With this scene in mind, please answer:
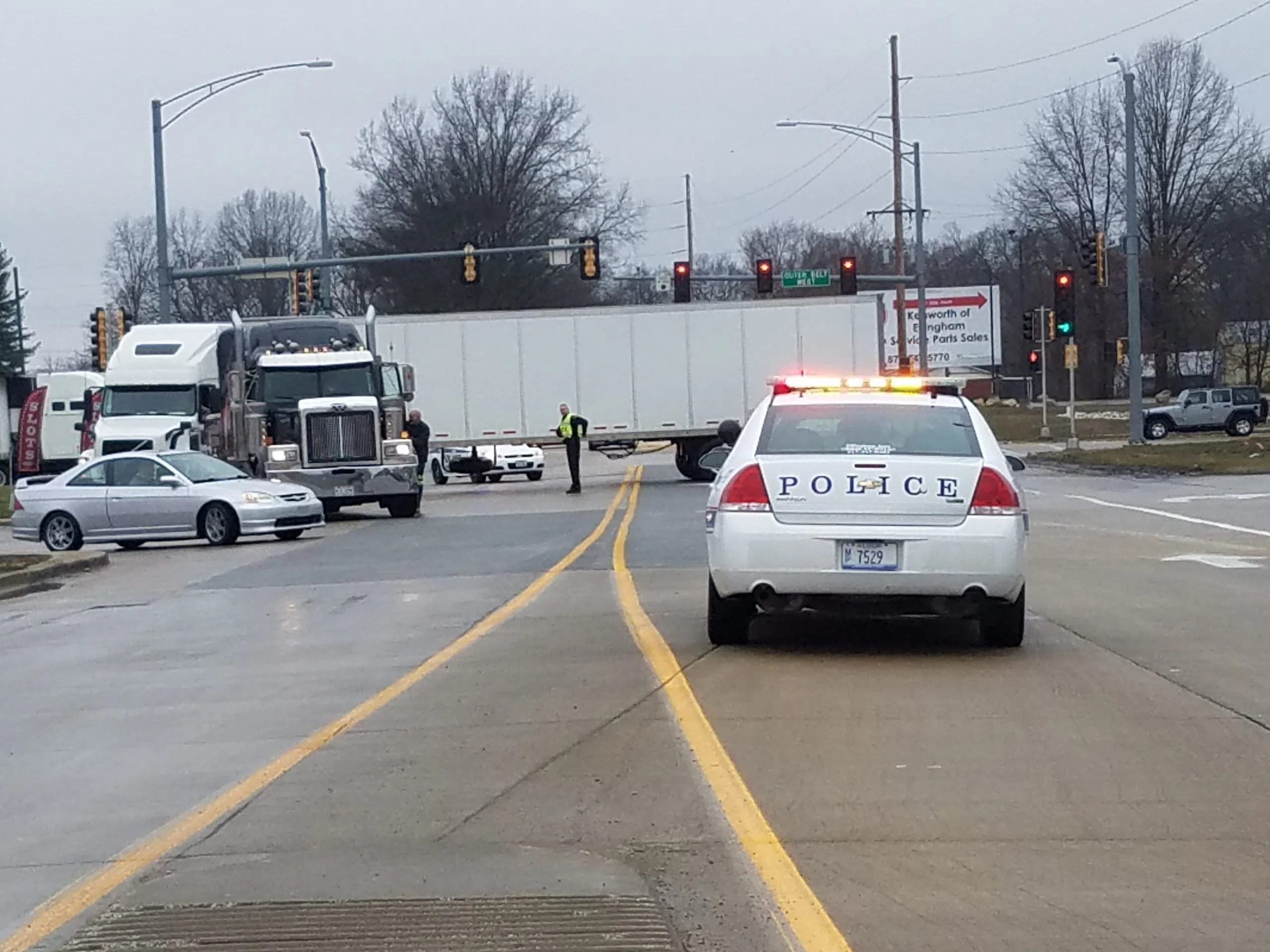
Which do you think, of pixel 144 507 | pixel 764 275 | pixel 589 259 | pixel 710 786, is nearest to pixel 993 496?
pixel 710 786

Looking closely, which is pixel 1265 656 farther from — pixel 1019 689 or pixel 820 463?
pixel 820 463

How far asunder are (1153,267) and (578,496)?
2240 inches

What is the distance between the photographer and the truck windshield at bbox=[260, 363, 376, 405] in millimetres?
31859

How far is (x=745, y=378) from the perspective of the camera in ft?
136

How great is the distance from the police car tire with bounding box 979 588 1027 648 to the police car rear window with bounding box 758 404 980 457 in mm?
972

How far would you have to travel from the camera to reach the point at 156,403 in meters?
34.4

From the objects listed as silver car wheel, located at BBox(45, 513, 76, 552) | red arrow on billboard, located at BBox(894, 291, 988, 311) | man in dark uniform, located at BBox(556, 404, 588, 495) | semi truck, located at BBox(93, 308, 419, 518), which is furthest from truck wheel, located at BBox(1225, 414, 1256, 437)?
silver car wheel, located at BBox(45, 513, 76, 552)

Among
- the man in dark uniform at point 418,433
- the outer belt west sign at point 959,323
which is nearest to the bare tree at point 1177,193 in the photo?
the outer belt west sign at point 959,323

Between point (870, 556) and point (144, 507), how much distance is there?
54.8 ft

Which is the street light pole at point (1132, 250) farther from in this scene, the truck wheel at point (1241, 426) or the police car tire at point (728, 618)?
the police car tire at point (728, 618)

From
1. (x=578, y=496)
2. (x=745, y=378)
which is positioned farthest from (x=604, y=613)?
(x=745, y=378)

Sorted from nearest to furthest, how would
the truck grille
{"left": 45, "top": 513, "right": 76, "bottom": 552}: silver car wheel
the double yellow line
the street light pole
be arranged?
1. the double yellow line
2. {"left": 45, "top": 513, "right": 76, "bottom": 552}: silver car wheel
3. the truck grille
4. the street light pole

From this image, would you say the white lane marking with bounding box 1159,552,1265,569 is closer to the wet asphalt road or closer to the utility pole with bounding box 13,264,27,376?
the wet asphalt road

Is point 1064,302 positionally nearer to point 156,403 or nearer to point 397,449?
point 397,449
